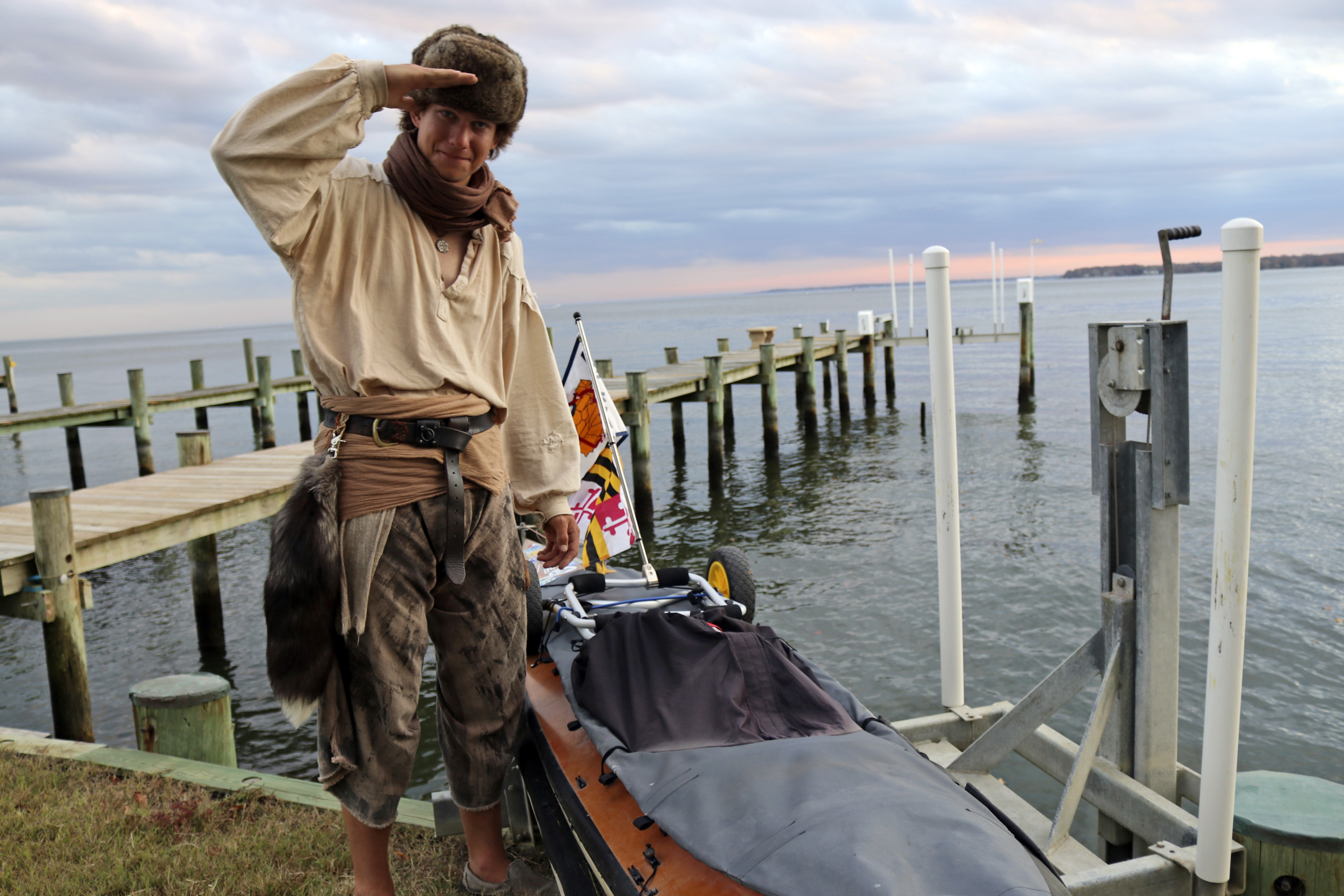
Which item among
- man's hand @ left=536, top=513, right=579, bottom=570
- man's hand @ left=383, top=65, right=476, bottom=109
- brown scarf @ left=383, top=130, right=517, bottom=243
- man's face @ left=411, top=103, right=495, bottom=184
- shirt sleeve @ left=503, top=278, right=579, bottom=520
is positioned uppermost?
man's hand @ left=383, top=65, right=476, bottom=109

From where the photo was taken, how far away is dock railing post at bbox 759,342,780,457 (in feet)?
55.8

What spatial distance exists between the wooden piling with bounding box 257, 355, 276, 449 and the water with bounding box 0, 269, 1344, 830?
4.37m

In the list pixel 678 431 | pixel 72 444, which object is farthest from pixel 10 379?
pixel 678 431

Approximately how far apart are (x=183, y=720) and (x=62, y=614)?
84.3 inches

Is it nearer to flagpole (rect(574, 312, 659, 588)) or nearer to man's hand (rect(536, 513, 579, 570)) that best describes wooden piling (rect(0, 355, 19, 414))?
flagpole (rect(574, 312, 659, 588))

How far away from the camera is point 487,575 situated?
8.39ft

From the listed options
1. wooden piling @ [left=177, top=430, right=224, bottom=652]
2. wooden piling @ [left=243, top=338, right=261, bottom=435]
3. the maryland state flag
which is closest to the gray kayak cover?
the maryland state flag

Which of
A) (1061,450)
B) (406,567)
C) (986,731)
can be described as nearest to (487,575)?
(406,567)

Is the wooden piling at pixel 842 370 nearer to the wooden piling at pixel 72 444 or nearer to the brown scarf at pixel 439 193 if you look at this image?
the wooden piling at pixel 72 444

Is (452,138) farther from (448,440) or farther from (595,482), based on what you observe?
(595,482)

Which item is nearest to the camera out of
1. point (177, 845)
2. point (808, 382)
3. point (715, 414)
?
point (177, 845)

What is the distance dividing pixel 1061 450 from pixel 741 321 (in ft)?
Result: 264

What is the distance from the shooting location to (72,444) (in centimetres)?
1752

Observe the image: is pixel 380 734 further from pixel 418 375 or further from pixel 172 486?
pixel 172 486
